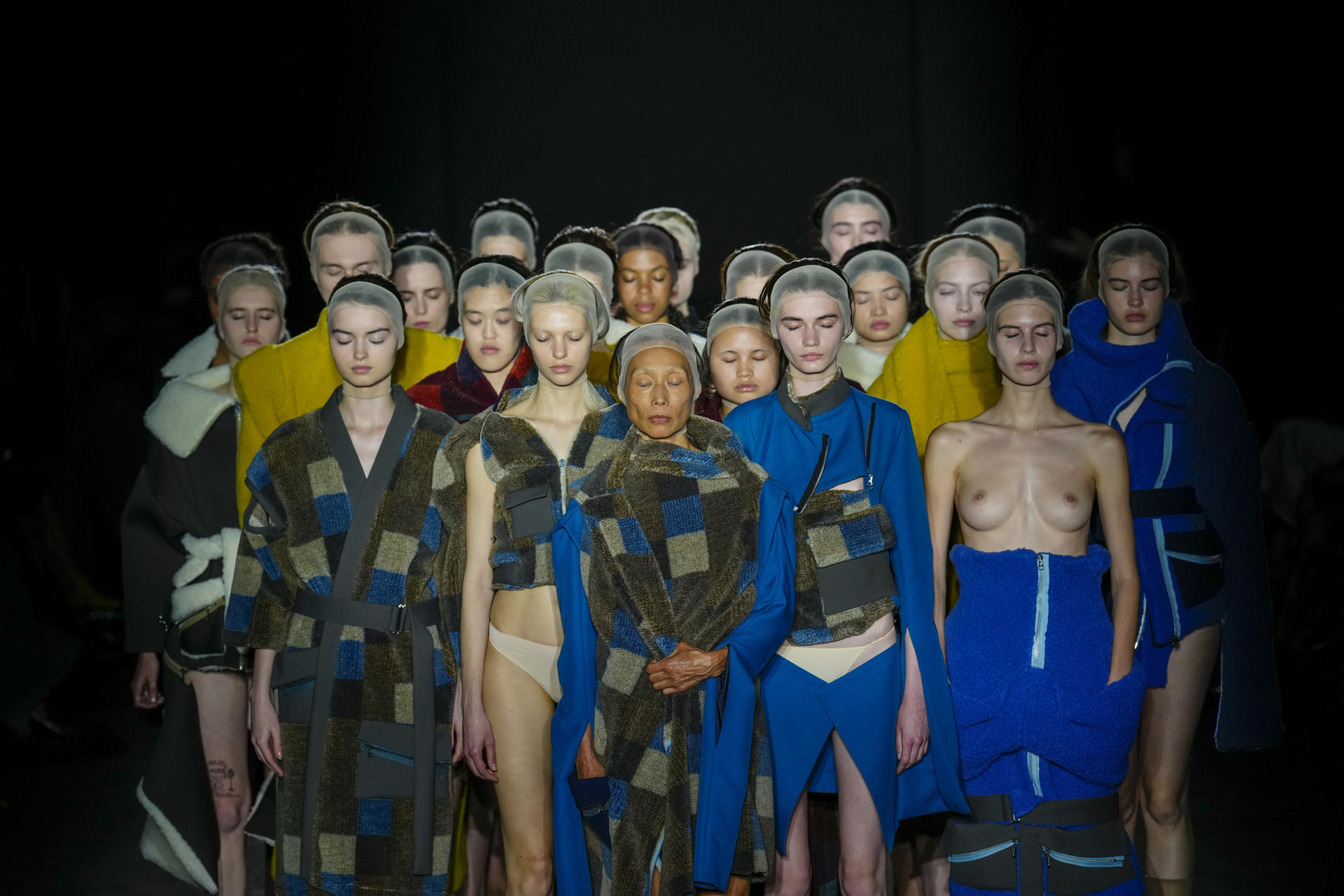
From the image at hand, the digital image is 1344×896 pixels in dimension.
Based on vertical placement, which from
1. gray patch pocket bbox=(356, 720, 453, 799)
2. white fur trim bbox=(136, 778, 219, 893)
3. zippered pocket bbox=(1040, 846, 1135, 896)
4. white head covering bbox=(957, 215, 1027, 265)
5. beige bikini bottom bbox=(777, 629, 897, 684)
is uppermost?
white head covering bbox=(957, 215, 1027, 265)

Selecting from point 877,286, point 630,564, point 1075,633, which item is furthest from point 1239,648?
point 630,564

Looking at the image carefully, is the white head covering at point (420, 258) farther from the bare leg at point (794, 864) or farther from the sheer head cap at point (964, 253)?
the bare leg at point (794, 864)

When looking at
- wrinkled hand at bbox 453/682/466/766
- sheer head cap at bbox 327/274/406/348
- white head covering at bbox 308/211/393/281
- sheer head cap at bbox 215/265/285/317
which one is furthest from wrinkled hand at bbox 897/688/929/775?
sheer head cap at bbox 215/265/285/317

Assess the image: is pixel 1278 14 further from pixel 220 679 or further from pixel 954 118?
pixel 220 679

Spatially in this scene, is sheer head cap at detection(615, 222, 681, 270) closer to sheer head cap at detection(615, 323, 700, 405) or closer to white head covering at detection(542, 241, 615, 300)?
white head covering at detection(542, 241, 615, 300)

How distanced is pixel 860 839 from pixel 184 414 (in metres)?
2.19

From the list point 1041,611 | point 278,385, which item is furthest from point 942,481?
point 278,385

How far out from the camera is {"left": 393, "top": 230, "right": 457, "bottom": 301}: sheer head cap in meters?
4.25

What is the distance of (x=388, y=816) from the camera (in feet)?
10.3

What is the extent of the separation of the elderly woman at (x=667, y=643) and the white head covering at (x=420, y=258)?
1.53 meters

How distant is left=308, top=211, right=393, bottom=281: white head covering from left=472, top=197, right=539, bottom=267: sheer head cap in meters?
0.70

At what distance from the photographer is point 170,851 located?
13.2ft

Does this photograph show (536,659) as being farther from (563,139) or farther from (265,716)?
(563,139)

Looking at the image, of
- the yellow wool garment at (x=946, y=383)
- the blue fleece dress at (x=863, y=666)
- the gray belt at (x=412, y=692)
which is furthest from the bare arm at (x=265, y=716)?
the yellow wool garment at (x=946, y=383)
